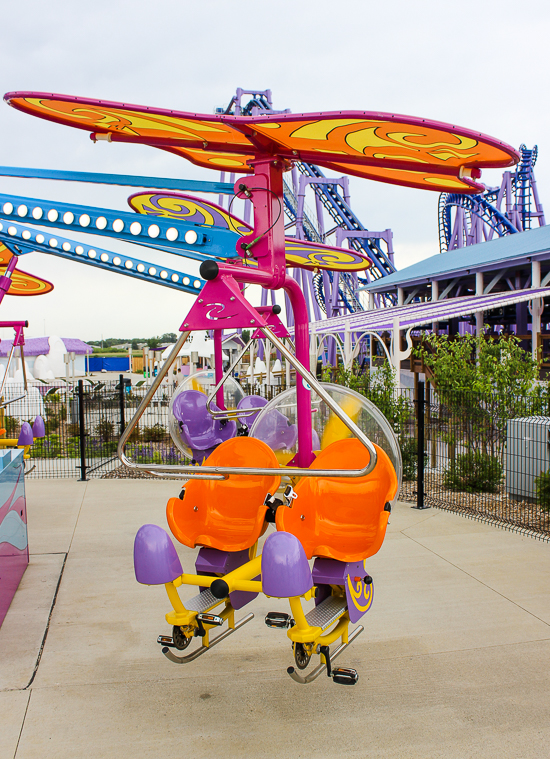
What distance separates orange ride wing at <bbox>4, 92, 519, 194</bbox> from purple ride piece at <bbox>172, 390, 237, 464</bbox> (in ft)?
9.19

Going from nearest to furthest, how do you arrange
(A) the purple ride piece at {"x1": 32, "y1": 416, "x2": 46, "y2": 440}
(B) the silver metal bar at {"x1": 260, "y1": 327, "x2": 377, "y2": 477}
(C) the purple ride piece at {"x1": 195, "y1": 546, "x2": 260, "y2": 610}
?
(B) the silver metal bar at {"x1": 260, "y1": 327, "x2": 377, "y2": 477}
(C) the purple ride piece at {"x1": 195, "y1": 546, "x2": 260, "y2": 610}
(A) the purple ride piece at {"x1": 32, "y1": 416, "x2": 46, "y2": 440}

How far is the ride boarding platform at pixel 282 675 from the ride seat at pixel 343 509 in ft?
2.88

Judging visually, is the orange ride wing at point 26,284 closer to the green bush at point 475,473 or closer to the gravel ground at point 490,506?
the gravel ground at point 490,506

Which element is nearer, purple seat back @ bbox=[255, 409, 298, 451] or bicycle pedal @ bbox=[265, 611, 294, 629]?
bicycle pedal @ bbox=[265, 611, 294, 629]

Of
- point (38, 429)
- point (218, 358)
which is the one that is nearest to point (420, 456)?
point (218, 358)

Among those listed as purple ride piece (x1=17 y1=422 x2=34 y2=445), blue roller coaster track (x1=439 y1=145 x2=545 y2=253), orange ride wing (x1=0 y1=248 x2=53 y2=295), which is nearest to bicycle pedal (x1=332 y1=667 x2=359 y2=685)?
purple ride piece (x1=17 y1=422 x2=34 y2=445)

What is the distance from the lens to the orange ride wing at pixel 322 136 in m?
2.63

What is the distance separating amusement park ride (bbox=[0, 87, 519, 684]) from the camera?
8.50ft

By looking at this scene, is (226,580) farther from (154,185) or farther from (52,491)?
(52,491)

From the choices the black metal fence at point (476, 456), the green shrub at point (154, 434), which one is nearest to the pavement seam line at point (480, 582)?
the black metal fence at point (476, 456)

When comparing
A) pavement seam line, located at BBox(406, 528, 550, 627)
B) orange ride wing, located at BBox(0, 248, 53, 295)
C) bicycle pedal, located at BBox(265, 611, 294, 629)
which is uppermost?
orange ride wing, located at BBox(0, 248, 53, 295)

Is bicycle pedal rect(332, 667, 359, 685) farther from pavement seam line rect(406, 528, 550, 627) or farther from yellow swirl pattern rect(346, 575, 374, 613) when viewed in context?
pavement seam line rect(406, 528, 550, 627)

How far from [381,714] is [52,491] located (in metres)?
6.97

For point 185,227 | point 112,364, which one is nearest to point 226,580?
point 185,227
